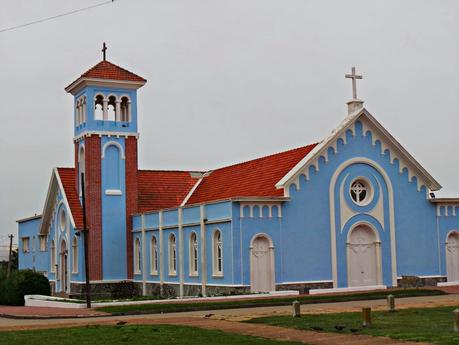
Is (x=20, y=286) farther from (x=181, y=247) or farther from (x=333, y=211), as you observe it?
(x=333, y=211)

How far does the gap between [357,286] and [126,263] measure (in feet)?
43.8

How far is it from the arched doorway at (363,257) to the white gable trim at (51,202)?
15.2 metres

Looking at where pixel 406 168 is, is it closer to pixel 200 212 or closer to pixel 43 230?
pixel 200 212

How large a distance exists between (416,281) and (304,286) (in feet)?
19.1

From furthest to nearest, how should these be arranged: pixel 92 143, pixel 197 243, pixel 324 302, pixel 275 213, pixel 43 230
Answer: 1. pixel 43 230
2. pixel 92 143
3. pixel 197 243
4. pixel 275 213
5. pixel 324 302

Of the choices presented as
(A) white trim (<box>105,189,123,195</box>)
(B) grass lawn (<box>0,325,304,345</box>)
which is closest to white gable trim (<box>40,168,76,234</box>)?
(A) white trim (<box>105,189,123,195</box>)

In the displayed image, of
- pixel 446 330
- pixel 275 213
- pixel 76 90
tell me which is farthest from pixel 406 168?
pixel 446 330

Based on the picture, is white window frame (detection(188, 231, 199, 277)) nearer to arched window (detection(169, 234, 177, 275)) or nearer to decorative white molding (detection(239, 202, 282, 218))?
arched window (detection(169, 234, 177, 275))

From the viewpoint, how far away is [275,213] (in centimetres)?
3675

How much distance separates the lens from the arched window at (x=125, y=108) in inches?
1825

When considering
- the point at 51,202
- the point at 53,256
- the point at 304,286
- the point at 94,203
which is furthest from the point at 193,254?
the point at 51,202

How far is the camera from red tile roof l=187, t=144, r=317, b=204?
128ft

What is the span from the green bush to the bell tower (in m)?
4.89

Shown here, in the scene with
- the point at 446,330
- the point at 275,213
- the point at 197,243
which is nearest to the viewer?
the point at 446,330
